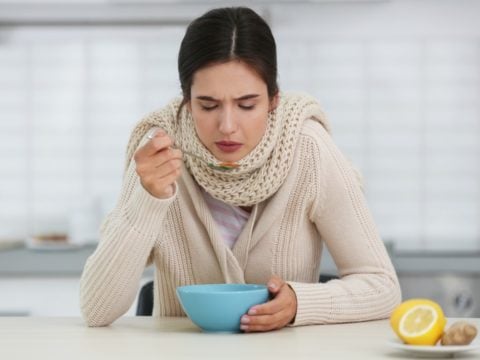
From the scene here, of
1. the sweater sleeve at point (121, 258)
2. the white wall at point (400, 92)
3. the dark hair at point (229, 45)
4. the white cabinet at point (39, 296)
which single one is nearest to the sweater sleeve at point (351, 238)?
the dark hair at point (229, 45)

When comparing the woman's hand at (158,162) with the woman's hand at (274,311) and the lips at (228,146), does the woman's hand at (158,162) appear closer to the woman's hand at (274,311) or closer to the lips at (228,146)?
the lips at (228,146)

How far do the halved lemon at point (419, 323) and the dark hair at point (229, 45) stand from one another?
24.7 inches

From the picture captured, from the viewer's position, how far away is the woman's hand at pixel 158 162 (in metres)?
1.80

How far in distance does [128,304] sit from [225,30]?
1.91 ft

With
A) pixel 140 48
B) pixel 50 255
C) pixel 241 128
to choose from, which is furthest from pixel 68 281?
pixel 241 128

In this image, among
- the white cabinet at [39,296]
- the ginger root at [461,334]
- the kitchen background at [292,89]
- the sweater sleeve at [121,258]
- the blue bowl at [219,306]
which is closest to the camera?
the ginger root at [461,334]

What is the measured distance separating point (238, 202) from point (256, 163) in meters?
0.10

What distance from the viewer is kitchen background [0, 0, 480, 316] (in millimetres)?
Result: 4230

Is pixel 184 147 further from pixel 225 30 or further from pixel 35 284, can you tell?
pixel 35 284

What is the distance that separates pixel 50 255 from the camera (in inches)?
158

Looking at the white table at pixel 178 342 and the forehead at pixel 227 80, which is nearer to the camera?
the white table at pixel 178 342

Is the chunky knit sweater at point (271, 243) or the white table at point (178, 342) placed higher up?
the chunky knit sweater at point (271, 243)

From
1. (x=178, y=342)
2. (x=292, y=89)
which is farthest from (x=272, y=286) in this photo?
(x=292, y=89)

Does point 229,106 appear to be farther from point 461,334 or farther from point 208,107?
point 461,334
